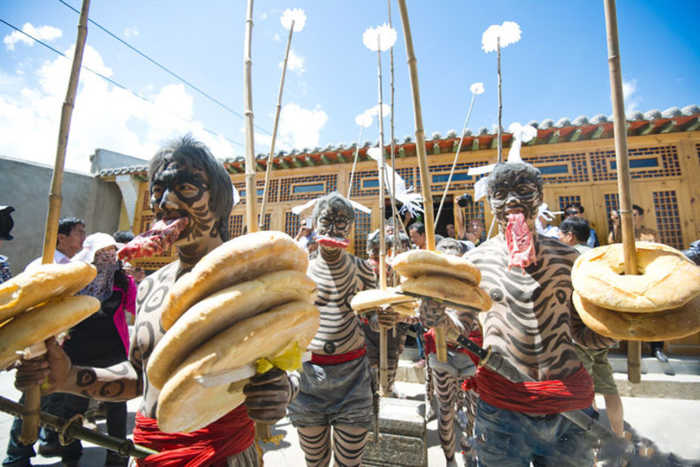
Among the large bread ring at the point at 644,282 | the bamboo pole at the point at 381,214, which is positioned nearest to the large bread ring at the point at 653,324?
the large bread ring at the point at 644,282

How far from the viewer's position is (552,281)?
1.94 metres

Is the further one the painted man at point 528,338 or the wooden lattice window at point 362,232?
the wooden lattice window at point 362,232

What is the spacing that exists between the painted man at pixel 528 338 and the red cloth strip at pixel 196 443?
39.9 inches

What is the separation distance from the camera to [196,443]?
52.9 inches

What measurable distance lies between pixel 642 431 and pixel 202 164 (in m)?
6.27

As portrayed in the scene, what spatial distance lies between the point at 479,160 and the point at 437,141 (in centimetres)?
112

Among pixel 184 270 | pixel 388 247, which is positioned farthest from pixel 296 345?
pixel 388 247

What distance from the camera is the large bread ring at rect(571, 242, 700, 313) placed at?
3.48ft

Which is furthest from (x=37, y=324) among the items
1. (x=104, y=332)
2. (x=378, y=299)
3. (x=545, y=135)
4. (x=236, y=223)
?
(x=236, y=223)

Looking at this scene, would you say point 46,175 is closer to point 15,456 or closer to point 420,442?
point 15,456

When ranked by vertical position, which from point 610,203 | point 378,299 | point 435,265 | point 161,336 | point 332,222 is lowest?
point 161,336

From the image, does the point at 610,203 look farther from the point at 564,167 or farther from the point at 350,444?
the point at 350,444

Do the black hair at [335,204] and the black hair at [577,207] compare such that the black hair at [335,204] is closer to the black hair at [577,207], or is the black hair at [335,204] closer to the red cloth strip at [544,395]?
the red cloth strip at [544,395]

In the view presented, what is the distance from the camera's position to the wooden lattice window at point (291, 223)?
8.96m
